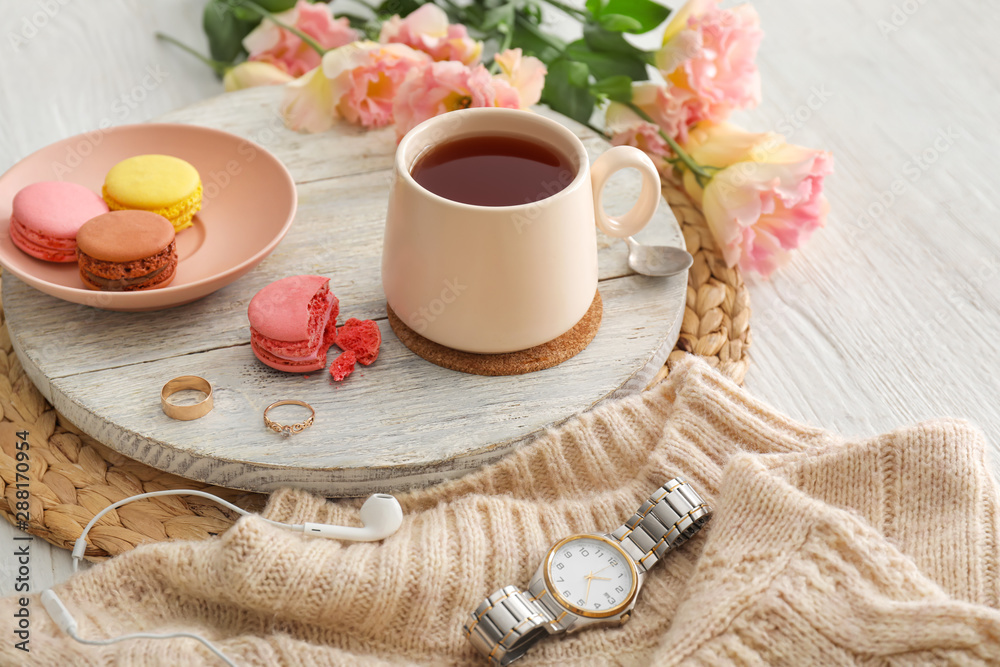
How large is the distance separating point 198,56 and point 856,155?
1.24 metres

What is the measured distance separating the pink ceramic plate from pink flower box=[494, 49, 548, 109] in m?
0.36

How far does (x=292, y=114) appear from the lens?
4.38 feet

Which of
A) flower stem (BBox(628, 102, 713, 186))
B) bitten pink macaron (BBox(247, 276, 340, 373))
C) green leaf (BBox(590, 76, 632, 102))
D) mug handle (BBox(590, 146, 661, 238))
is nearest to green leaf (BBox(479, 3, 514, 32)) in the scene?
green leaf (BBox(590, 76, 632, 102))

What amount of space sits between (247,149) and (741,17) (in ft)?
2.50

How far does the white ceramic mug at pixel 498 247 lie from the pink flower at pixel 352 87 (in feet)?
1.18

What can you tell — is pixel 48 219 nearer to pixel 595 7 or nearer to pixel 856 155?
pixel 595 7

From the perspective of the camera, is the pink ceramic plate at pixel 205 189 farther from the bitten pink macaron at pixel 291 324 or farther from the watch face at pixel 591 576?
the watch face at pixel 591 576

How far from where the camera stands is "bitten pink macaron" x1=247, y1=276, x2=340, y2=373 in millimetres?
950

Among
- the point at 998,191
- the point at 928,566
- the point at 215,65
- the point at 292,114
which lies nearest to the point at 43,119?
the point at 215,65

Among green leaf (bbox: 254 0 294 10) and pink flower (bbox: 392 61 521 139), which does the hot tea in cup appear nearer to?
pink flower (bbox: 392 61 521 139)

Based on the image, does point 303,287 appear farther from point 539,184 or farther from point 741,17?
point 741,17

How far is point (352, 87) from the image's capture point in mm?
1315

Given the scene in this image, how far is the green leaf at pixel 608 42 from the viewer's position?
4.58ft

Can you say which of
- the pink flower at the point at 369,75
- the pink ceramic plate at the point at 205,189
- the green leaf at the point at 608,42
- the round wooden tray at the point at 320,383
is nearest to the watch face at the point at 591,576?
the round wooden tray at the point at 320,383
